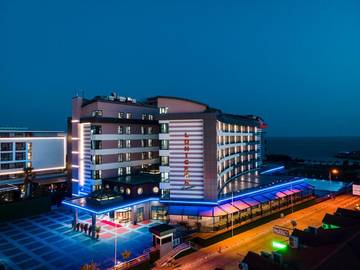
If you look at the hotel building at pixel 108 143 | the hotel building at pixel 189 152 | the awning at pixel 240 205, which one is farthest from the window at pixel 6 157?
the awning at pixel 240 205

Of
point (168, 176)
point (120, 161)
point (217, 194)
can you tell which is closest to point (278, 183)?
point (217, 194)

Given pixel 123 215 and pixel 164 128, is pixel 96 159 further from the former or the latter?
pixel 164 128

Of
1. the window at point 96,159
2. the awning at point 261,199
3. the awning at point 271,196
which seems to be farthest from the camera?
the window at point 96,159

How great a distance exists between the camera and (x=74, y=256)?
118 feet

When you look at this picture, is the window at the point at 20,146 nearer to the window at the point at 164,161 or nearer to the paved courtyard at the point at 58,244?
the paved courtyard at the point at 58,244

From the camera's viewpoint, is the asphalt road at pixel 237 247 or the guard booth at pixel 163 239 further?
the guard booth at pixel 163 239

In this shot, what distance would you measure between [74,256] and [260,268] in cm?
2412

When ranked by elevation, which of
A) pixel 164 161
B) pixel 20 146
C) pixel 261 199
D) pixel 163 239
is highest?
pixel 20 146

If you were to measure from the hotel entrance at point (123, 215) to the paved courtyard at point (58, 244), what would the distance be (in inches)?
83.6

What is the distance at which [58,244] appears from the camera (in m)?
39.8

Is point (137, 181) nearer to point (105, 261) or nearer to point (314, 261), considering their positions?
point (105, 261)

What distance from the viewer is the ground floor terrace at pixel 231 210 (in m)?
44.1

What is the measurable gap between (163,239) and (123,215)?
15.2 meters

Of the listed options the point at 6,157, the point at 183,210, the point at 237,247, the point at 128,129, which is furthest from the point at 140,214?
the point at 6,157
